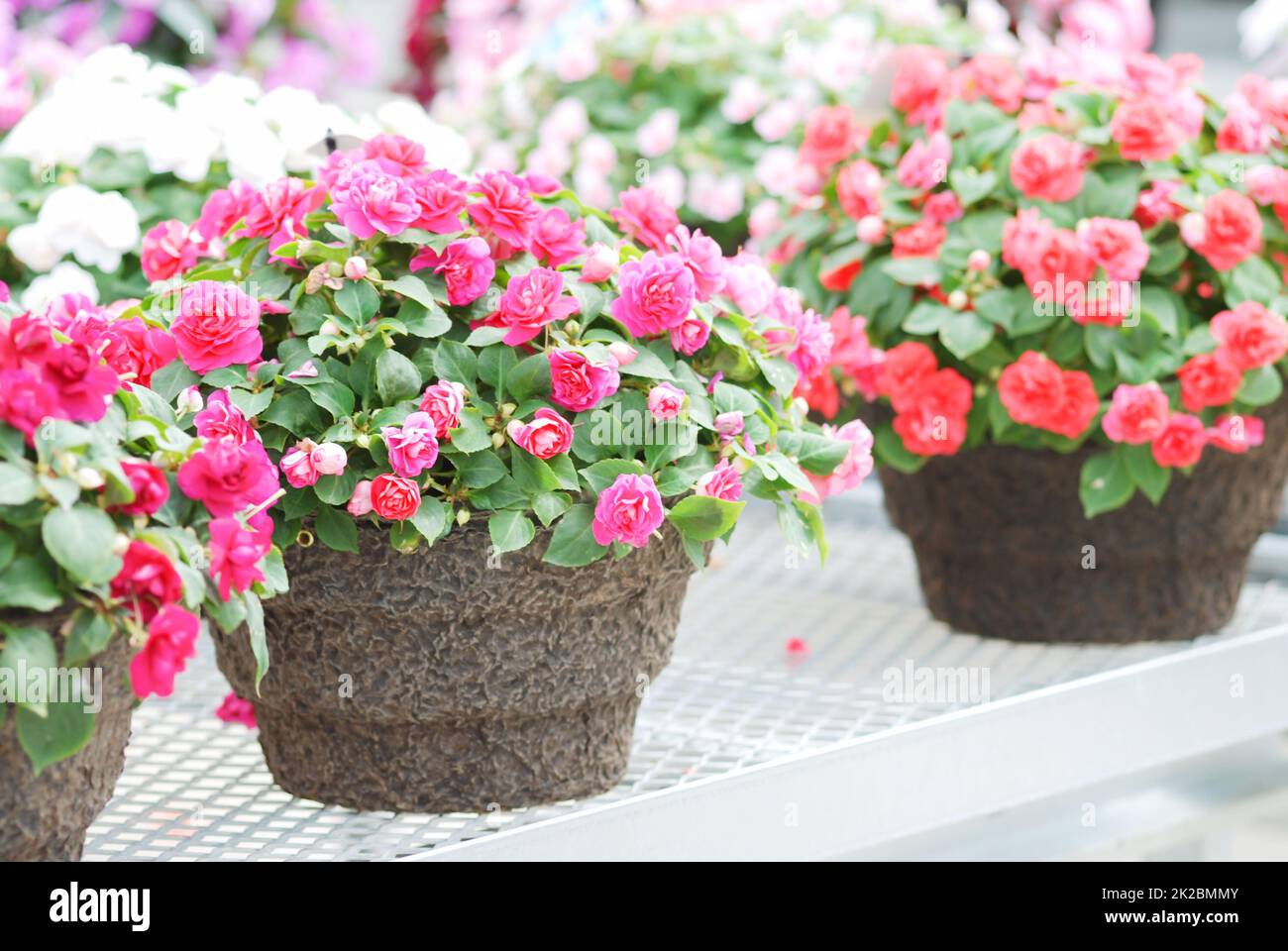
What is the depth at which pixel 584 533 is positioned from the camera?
4.26 ft

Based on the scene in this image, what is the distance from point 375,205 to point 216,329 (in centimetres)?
15

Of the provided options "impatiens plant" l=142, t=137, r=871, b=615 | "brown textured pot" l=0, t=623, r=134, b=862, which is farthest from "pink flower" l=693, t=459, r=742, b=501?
"brown textured pot" l=0, t=623, r=134, b=862

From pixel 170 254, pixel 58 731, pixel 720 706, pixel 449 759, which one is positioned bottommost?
pixel 720 706

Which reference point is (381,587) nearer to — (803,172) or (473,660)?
(473,660)

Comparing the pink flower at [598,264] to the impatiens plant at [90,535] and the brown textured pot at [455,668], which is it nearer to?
the brown textured pot at [455,668]

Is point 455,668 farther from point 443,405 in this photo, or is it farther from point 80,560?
point 80,560

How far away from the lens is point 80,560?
3.26 feet

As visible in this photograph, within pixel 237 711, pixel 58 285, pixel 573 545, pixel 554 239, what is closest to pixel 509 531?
pixel 573 545

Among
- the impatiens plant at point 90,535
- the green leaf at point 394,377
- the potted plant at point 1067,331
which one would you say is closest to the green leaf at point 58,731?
the impatiens plant at point 90,535

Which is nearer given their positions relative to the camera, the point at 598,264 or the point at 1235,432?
the point at 598,264

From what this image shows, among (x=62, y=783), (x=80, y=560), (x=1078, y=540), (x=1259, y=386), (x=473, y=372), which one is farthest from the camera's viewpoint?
(x=1078, y=540)

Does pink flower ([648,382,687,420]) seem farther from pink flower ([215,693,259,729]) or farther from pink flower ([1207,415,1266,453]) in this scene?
pink flower ([1207,415,1266,453])
